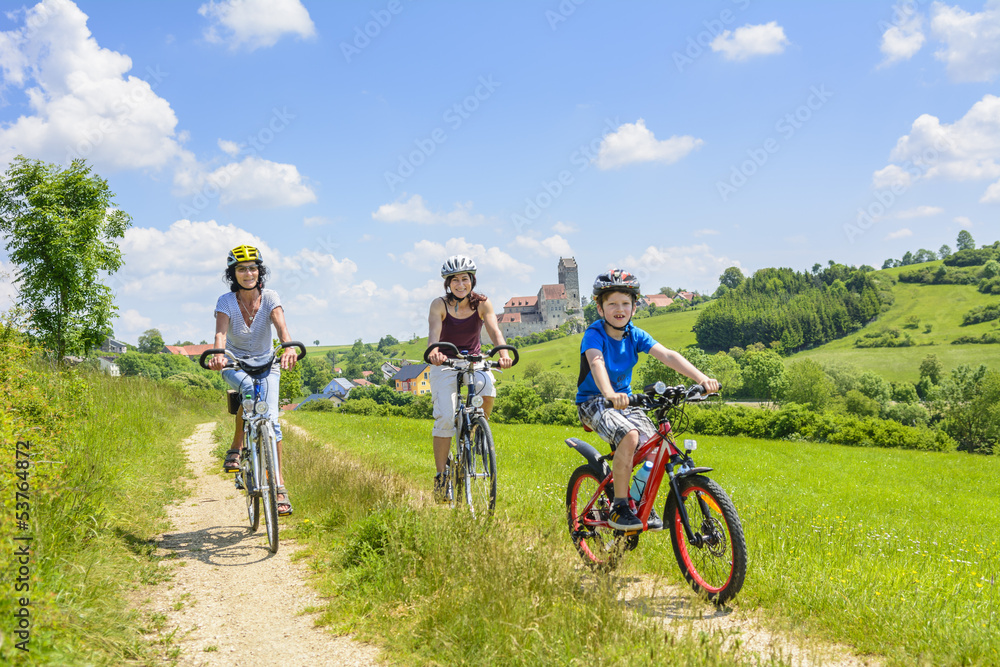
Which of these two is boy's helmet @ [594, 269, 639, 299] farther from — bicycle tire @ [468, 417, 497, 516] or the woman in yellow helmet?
the woman in yellow helmet

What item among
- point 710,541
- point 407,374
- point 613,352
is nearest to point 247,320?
point 613,352

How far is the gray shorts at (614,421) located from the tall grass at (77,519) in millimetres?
2988

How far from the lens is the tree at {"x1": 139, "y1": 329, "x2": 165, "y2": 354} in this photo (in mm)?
125750

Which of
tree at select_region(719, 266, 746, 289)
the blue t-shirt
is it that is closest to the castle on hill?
tree at select_region(719, 266, 746, 289)

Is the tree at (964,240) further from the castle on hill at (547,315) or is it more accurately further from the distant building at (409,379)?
the distant building at (409,379)

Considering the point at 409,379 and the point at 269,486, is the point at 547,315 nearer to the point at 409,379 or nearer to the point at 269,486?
the point at 409,379

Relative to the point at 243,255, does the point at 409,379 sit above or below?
below

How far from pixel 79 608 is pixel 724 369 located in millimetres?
79965

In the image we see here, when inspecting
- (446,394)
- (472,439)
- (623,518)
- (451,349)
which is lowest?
(623,518)

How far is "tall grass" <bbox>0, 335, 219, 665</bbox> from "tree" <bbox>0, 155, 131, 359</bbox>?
10.6 metres

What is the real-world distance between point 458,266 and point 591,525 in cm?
270

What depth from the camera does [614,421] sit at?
4180 mm

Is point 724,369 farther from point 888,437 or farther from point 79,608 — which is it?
point 79,608

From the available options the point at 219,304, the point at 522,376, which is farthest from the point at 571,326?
the point at 219,304
